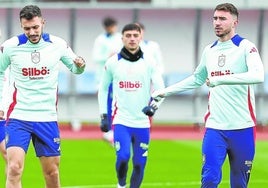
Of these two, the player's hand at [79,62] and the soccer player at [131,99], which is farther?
the soccer player at [131,99]

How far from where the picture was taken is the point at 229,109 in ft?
37.9

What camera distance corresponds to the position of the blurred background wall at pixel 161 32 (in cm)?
2916

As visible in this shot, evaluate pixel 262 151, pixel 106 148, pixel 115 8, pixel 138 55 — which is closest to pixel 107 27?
pixel 106 148

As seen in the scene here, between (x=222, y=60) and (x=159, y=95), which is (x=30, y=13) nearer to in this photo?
(x=159, y=95)

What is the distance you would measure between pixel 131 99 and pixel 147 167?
179 inches

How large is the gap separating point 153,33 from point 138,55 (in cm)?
1548

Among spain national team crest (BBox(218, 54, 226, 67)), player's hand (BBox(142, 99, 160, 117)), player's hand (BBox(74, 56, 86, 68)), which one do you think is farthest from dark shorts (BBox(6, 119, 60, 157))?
spain national team crest (BBox(218, 54, 226, 67))

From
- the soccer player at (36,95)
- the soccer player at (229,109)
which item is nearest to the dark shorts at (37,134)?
the soccer player at (36,95)

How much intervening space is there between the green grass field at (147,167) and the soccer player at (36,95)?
3463 mm

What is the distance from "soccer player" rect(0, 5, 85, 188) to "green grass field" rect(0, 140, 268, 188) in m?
3.46

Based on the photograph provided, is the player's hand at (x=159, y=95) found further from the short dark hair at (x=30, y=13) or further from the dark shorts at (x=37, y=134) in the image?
the short dark hair at (x=30, y=13)

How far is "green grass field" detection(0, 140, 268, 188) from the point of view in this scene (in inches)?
635

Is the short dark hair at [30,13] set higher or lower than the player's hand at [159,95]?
higher

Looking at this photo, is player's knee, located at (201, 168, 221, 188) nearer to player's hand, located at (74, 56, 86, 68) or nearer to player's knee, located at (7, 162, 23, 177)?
player's hand, located at (74, 56, 86, 68)
